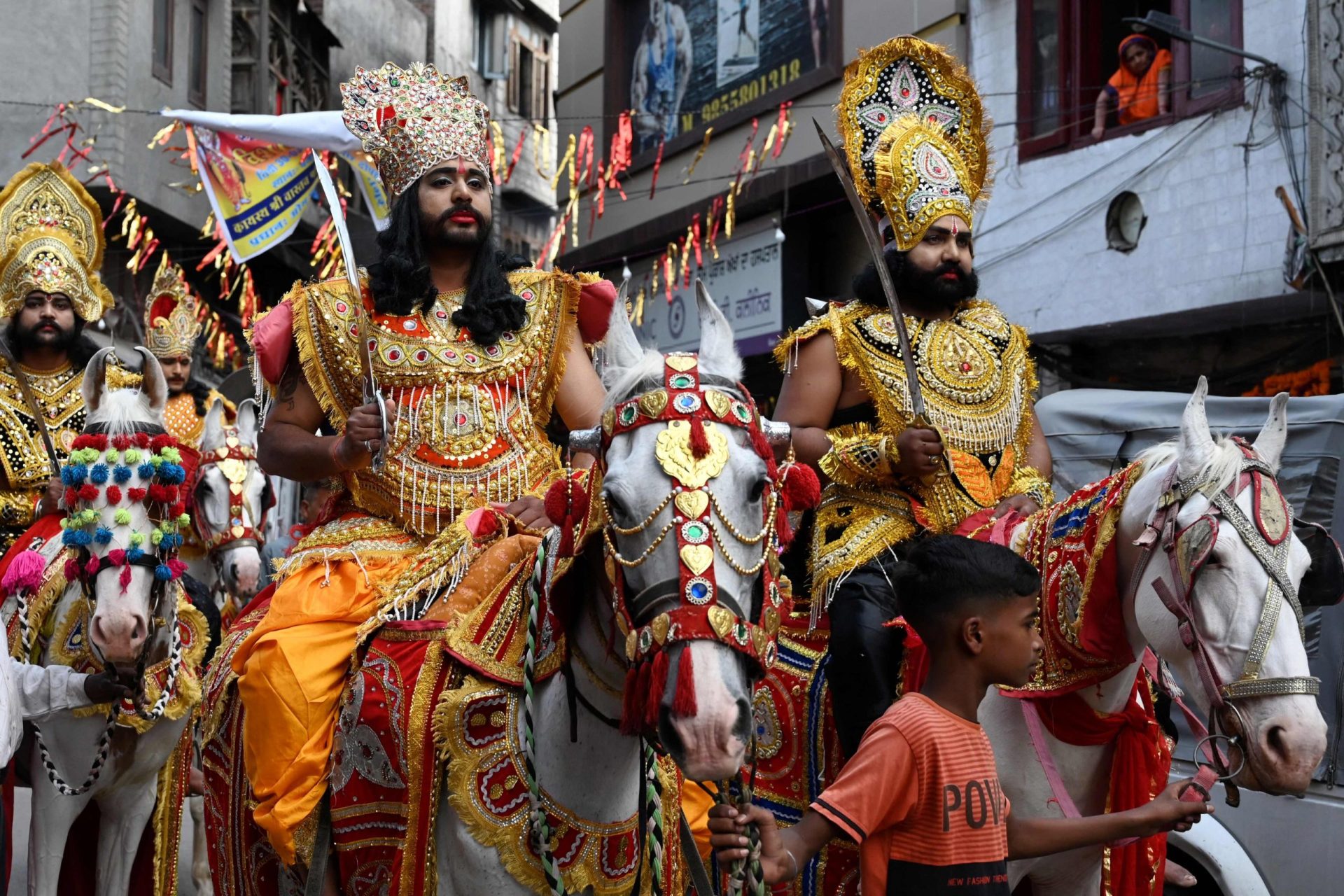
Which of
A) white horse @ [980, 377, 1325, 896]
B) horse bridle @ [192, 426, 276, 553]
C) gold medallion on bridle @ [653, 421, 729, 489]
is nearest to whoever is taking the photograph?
gold medallion on bridle @ [653, 421, 729, 489]

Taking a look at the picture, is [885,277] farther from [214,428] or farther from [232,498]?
[214,428]

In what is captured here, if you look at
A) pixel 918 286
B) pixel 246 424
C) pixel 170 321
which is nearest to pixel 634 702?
pixel 918 286

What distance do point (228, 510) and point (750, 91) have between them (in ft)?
28.0

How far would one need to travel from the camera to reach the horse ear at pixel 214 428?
33.2 ft

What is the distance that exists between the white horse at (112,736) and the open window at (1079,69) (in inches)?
317

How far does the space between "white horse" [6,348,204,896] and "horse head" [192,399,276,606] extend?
205 centimetres

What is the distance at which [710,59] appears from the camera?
661 inches

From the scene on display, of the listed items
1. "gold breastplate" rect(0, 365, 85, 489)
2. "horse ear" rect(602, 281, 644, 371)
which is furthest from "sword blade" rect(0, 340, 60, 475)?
"horse ear" rect(602, 281, 644, 371)

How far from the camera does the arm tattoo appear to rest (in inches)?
198

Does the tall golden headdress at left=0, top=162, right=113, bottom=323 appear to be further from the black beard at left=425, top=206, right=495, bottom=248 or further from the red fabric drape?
the red fabric drape

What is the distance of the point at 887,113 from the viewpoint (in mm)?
5988

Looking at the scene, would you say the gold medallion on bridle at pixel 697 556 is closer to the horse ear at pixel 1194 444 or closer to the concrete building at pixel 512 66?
the horse ear at pixel 1194 444

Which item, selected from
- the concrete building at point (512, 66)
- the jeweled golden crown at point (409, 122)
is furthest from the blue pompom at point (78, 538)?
the concrete building at point (512, 66)

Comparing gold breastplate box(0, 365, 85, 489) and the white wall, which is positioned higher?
the white wall
